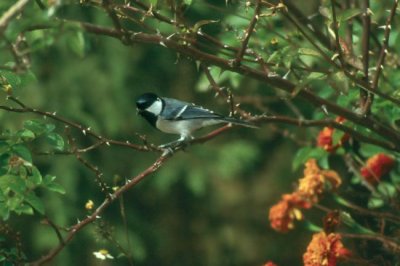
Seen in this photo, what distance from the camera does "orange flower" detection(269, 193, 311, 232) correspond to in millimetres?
3240

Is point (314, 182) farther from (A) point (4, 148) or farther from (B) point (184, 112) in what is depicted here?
(B) point (184, 112)

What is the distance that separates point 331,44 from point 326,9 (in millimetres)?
333

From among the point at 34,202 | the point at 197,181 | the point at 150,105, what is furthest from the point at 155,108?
the point at 197,181

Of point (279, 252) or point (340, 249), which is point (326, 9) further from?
point (279, 252)

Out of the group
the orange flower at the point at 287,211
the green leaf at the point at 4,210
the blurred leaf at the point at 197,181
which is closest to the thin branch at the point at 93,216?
the green leaf at the point at 4,210

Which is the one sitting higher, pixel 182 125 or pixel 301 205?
pixel 301 205

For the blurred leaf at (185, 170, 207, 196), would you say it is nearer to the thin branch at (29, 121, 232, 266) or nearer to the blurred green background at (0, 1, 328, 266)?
the blurred green background at (0, 1, 328, 266)

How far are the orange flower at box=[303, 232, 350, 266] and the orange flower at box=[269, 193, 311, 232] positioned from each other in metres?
0.34

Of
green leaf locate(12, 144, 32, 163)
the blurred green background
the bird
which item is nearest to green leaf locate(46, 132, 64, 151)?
green leaf locate(12, 144, 32, 163)

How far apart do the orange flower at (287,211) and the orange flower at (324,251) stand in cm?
34

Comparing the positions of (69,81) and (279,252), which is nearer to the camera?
(69,81)

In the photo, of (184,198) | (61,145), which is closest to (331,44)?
(61,145)

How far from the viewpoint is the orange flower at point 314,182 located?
3158mm

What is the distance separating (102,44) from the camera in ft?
21.4
